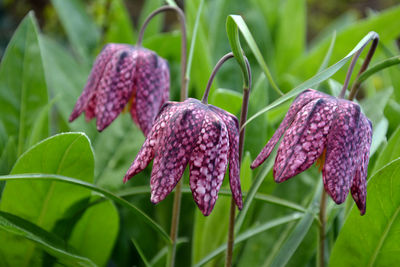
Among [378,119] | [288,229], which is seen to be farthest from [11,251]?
[378,119]

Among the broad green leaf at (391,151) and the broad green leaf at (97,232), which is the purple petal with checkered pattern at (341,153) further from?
the broad green leaf at (97,232)

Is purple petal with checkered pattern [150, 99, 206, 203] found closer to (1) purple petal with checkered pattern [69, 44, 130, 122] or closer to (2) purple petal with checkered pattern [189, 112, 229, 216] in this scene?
(2) purple petal with checkered pattern [189, 112, 229, 216]

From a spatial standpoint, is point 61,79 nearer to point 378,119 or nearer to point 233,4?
point 233,4

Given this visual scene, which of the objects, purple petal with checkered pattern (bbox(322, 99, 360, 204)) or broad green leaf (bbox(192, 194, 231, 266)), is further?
broad green leaf (bbox(192, 194, 231, 266))

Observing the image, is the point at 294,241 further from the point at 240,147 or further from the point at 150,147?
the point at 150,147

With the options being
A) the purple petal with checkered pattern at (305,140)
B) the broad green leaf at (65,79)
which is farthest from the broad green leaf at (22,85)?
the purple petal with checkered pattern at (305,140)

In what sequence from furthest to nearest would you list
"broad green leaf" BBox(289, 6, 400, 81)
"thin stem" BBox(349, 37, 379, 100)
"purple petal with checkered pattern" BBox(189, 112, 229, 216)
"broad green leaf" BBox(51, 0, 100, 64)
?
1. "broad green leaf" BBox(51, 0, 100, 64)
2. "broad green leaf" BBox(289, 6, 400, 81)
3. "thin stem" BBox(349, 37, 379, 100)
4. "purple petal with checkered pattern" BBox(189, 112, 229, 216)

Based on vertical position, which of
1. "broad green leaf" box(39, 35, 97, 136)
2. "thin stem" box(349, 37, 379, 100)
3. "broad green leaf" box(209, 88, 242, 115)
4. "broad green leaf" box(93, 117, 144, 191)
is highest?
"thin stem" box(349, 37, 379, 100)

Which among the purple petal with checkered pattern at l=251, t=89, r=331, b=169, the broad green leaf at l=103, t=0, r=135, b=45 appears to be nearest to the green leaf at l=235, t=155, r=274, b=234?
the purple petal with checkered pattern at l=251, t=89, r=331, b=169
